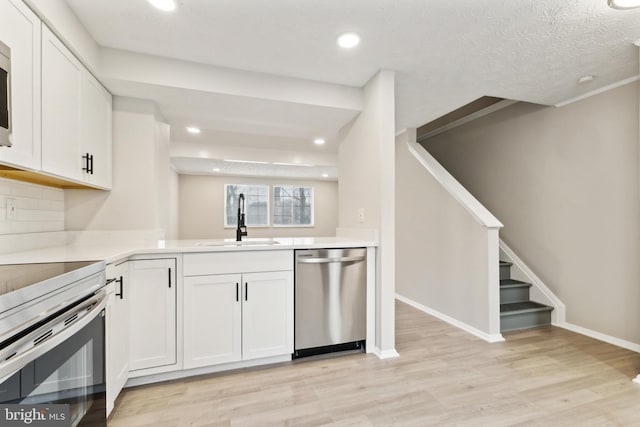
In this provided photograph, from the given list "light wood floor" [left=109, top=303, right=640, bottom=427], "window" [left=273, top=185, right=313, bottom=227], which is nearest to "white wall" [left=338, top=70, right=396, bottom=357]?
"light wood floor" [left=109, top=303, right=640, bottom=427]

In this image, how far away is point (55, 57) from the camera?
1.73 meters

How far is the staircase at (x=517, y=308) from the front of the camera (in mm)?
3062

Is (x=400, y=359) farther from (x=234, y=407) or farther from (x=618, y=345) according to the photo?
(x=618, y=345)

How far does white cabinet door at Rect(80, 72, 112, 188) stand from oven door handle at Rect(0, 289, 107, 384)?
123cm

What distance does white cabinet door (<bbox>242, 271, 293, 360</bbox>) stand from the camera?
7.34ft

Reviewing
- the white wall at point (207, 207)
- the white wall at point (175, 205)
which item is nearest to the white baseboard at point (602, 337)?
the white wall at point (207, 207)

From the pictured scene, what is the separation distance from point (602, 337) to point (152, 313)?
3.92 m

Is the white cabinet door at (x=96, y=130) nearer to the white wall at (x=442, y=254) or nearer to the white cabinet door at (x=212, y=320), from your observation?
the white cabinet door at (x=212, y=320)

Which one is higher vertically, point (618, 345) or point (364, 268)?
point (364, 268)

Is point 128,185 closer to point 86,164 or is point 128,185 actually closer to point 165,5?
point 86,164

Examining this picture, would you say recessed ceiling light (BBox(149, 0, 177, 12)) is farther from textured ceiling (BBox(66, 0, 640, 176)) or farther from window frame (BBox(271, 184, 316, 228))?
window frame (BBox(271, 184, 316, 228))

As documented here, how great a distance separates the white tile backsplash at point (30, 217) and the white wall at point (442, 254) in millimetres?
3587

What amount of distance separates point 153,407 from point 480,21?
3.14m

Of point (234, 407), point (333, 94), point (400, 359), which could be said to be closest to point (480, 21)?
point (333, 94)
